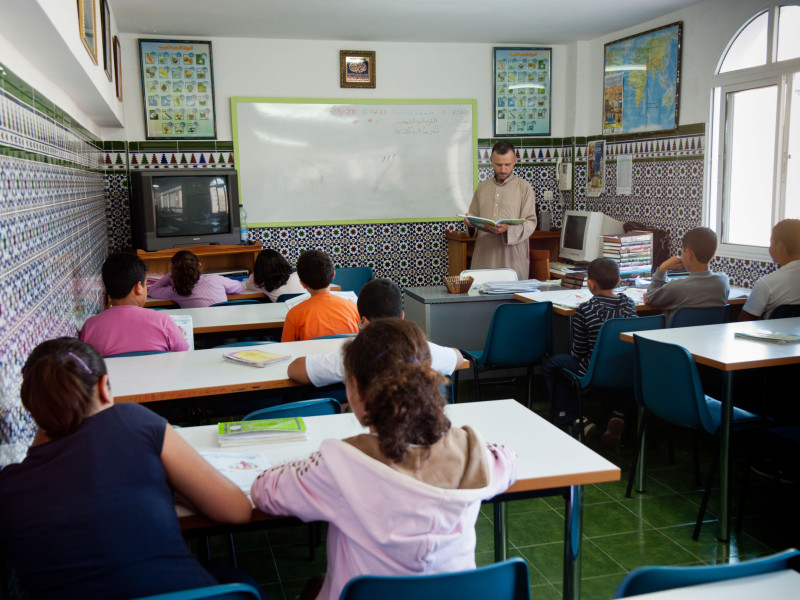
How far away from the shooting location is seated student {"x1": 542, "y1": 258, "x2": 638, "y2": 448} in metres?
3.91

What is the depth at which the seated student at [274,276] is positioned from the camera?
4844 mm

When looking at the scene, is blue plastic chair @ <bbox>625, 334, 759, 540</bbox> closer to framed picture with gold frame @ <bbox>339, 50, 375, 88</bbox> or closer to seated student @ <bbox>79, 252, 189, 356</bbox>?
seated student @ <bbox>79, 252, 189, 356</bbox>

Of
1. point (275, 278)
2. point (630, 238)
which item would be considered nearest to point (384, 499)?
point (275, 278)

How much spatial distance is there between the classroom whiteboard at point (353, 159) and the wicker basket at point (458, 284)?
2375 mm

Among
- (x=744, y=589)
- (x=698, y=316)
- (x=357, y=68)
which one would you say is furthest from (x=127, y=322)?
(x=357, y=68)

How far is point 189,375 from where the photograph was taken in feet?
9.19

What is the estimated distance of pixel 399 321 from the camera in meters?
1.67

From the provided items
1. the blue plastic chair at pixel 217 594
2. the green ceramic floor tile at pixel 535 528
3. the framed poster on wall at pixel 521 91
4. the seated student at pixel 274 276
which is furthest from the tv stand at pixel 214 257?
the blue plastic chair at pixel 217 594

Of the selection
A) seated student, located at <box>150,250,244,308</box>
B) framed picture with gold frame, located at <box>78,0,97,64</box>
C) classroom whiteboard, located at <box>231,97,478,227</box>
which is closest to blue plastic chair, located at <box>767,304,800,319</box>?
seated student, located at <box>150,250,244,308</box>

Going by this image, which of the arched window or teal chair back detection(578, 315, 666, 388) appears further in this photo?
the arched window

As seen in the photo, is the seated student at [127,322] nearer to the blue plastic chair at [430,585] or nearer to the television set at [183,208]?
the blue plastic chair at [430,585]

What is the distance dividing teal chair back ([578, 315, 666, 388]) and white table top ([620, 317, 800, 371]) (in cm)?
17

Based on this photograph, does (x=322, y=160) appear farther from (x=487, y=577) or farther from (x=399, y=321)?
(x=487, y=577)

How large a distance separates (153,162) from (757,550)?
5641 millimetres
